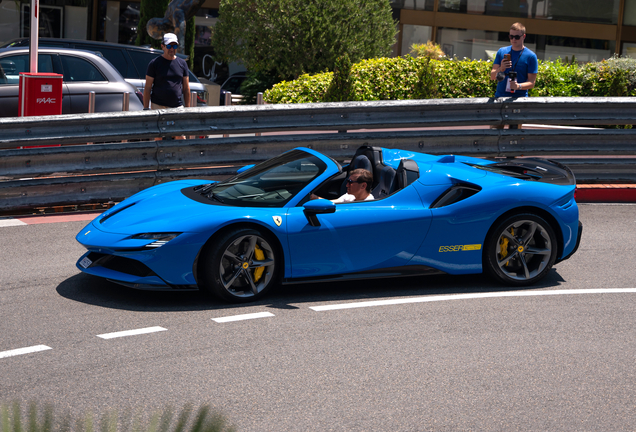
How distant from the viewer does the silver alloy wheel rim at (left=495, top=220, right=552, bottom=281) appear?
20.8 feet

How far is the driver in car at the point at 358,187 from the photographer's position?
243 inches

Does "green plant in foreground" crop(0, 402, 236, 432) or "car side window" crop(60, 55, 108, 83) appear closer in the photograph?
"green plant in foreground" crop(0, 402, 236, 432)

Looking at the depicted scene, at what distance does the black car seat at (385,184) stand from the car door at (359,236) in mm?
112

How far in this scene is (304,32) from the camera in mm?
A: 18641

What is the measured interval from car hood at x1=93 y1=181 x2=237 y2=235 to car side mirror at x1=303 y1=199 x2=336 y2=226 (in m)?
0.56

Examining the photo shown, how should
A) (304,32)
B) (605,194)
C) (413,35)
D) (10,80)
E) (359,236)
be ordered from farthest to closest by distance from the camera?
(413,35) → (304,32) → (10,80) → (605,194) → (359,236)

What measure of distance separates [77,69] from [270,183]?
23.3ft

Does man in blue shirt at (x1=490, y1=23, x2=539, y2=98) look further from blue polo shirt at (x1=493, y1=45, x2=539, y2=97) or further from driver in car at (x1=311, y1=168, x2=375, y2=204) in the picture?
driver in car at (x1=311, y1=168, x2=375, y2=204)

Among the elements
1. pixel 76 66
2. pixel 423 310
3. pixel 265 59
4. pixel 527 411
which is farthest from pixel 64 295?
pixel 265 59

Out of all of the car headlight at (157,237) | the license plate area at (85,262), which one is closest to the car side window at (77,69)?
the license plate area at (85,262)

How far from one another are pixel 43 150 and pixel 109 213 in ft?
8.80

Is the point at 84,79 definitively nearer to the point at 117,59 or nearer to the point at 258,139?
the point at 117,59

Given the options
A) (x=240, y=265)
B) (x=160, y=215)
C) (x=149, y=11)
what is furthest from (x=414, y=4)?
(x=240, y=265)

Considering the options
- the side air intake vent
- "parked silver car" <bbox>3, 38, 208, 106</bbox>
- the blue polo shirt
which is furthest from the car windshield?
"parked silver car" <bbox>3, 38, 208, 106</bbox>
